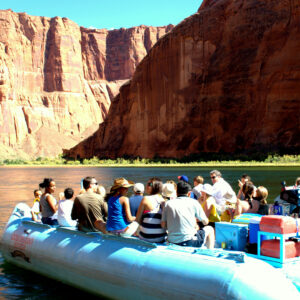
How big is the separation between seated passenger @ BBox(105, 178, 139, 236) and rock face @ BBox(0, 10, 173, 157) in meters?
125

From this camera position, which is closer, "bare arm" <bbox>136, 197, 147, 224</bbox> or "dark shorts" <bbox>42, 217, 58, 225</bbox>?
"bare arm" <bbox>136, 197, 147, 224</bbox>

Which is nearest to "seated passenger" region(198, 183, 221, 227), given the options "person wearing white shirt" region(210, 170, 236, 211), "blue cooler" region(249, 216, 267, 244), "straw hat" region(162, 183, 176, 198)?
"straw hat" region(162, 183, 176, 198)

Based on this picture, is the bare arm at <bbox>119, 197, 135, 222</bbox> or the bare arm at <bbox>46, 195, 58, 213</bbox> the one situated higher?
the bare arm at <bbox>119, 197, 135, 222</bbox>

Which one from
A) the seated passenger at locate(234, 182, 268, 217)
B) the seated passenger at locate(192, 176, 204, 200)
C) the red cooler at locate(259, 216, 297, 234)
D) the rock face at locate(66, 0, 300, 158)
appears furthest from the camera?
the rock face at locate(66, 0, 300, 158)

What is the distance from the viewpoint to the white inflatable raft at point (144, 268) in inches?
247

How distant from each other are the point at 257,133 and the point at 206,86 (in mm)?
12990

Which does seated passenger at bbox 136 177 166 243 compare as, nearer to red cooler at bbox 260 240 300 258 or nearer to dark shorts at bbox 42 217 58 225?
red cooler at bbox 260 240 300 258

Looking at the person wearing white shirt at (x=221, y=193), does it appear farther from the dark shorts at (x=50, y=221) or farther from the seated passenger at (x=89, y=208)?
the dark shorts at (x=50, y=221)

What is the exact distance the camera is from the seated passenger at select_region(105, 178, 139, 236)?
8172 mm

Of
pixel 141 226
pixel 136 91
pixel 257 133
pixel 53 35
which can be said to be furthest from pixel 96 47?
pixel 141 226

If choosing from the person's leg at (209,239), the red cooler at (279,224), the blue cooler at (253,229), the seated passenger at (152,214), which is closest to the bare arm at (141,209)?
the seated passenger at (152,214)

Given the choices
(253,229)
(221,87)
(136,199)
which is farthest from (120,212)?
(221,87)

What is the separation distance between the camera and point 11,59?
474 ft

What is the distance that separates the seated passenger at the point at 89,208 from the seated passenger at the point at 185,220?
1.97 meters
